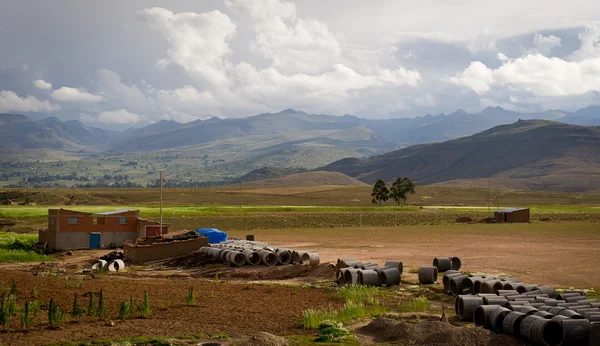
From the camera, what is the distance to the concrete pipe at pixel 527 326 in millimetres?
17406

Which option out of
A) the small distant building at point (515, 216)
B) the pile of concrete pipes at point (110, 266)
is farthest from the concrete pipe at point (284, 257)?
the small distant building at point (515, 216)

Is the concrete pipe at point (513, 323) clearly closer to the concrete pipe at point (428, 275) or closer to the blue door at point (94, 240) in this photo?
the concrete pipe at point (428, 275)

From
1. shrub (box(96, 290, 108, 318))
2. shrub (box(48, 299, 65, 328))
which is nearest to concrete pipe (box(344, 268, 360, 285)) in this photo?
shrub (box(96, 290, 108, 318))

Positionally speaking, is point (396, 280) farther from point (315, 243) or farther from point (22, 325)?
point (315, 243)

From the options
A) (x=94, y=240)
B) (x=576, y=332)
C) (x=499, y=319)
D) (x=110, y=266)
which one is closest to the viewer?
(x=576, y=332)

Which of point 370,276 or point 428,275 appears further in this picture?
point 428,275

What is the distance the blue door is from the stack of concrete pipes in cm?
3863

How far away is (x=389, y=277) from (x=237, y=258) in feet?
40.5

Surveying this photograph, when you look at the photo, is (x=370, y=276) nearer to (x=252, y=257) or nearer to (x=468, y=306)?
(x=468, y=306)

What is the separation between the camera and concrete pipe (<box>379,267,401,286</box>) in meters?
29.1

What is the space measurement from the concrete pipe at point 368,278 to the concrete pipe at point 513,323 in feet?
35.5

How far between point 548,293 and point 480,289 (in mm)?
2465

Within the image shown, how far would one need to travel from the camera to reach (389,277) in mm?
29172

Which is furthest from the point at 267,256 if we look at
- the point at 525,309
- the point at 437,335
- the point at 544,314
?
the point at 544,314
